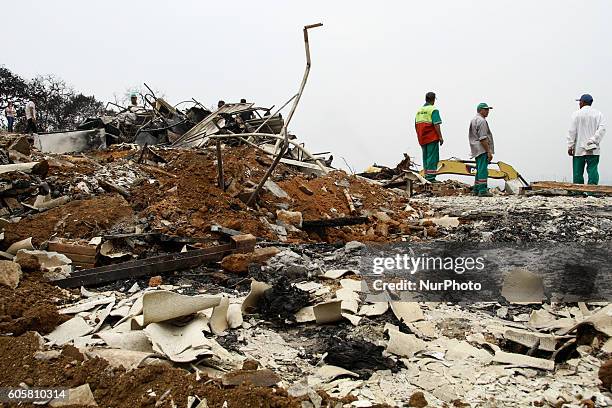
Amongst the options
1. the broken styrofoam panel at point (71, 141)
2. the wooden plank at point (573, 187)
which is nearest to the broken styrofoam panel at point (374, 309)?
the wooden plank at point (573, 187)

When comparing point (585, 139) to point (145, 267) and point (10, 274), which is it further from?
point (10, 274)

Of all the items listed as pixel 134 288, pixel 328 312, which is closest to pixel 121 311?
pixel 134 288

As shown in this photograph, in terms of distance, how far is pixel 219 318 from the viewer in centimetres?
307

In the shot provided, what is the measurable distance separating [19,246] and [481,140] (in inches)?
270

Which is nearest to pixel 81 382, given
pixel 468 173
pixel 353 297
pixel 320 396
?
pixel 320 396

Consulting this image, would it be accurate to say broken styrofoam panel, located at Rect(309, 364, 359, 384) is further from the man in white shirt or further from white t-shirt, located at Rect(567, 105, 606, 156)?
the man in white shirt

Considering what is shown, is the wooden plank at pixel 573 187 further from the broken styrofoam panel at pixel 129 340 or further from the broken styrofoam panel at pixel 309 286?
the broken styrofoam panel at pixel 129 340

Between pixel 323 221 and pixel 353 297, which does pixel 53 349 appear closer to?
pixel 353 297

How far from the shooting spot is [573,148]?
859 cm

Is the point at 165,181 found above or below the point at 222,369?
above

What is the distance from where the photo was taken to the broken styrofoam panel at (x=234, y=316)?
3.09 meters

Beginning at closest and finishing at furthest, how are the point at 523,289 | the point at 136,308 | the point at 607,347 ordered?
the point at 607,347 < the point at 136,308 < the point at 523,289

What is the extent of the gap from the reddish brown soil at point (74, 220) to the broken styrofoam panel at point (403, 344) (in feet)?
11.3

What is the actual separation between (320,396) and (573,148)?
8021 mm
